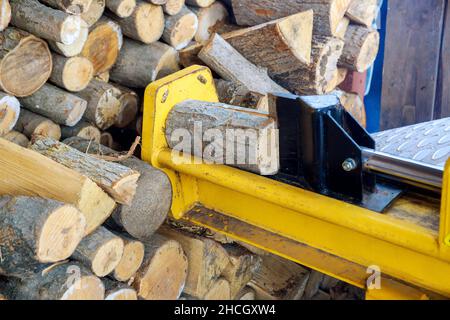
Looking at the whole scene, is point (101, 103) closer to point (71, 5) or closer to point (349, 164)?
point (71, 5)

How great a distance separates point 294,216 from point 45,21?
1114mm

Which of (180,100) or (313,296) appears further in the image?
(313,296)

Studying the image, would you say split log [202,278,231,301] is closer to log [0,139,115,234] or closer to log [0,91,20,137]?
log [0,139,115,234]

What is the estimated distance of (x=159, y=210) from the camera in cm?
211

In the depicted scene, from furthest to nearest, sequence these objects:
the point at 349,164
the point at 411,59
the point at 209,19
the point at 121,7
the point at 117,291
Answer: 1. the point at 411,59
2. the point at 209,19
3. the point at 121,7
4. the point at 117,291
5. the point at 349,164

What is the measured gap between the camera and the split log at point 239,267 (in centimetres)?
261

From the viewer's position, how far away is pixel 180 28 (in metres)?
2.62

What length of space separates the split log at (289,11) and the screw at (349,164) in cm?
115

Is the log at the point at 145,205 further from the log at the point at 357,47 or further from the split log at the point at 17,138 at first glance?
the log at the point at 357,47

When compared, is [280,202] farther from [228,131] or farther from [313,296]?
[313,296]

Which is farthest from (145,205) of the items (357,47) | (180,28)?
(357,47)

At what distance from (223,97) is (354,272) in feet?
3.31

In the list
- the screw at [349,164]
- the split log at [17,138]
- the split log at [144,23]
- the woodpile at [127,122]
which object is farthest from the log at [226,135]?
the split log at [17,138]
